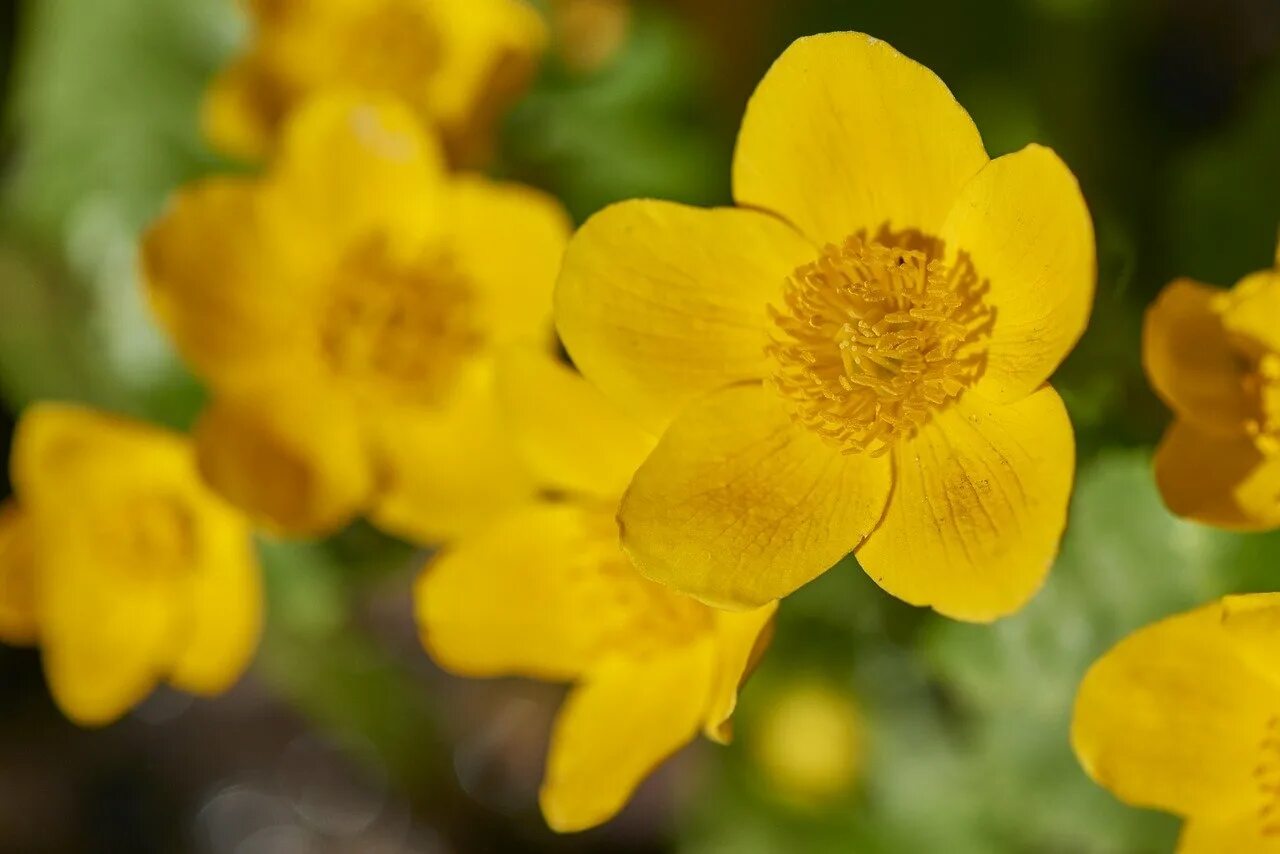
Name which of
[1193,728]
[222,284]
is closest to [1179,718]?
[1193,728]

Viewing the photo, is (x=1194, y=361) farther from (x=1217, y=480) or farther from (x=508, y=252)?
(x=508, y=252)

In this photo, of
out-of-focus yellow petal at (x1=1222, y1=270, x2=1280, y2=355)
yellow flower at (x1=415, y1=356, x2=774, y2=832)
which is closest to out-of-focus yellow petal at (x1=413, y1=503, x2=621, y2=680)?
yellow flower at (x1=415, y1=356, x2=774, y2=832)

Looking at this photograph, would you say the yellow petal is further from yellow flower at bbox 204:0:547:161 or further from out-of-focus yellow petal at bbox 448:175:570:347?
yellow flower at bbox 204:0:547:161

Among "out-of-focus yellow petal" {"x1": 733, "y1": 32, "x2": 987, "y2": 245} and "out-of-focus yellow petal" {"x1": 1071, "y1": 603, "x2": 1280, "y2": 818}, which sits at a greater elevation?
"out-of-focus yellow petal" {"x1": 733, "y1": 32, "x2": 987, "y2": 245}

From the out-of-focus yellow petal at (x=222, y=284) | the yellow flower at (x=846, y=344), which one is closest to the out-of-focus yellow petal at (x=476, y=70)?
the out-of-focus yellow petal at (x=222, y=284)

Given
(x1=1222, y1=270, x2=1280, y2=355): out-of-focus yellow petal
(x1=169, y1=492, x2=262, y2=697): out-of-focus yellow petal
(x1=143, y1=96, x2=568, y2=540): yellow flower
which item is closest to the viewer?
(x1=1222, y1=270, x2=1280, y2=355): out-of-focus yellow petal
